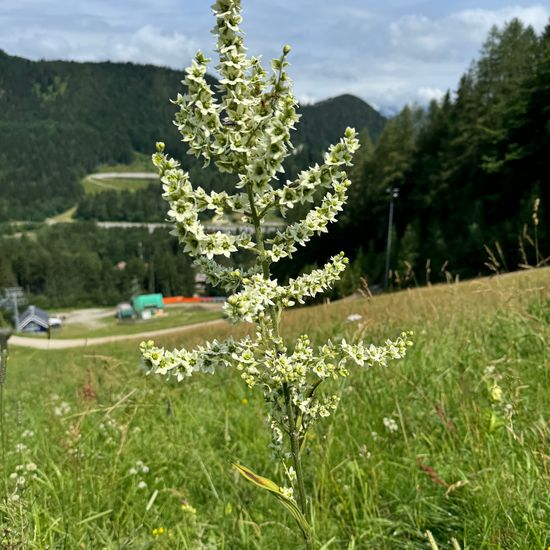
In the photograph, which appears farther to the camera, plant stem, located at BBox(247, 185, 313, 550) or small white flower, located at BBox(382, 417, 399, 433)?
small white flower, located at BBox(382, 417, 399, 433)

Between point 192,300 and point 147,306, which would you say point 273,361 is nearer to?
point 147,306

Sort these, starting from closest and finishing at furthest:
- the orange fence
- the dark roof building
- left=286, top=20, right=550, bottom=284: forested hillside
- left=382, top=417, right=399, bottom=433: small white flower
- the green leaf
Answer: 1. the green leaf
2. left=382, top=417, right=399, bottom=433: small white flower
3. the dark roof building
4. left=286, top=20, right=550, bottom=284: forested hillside
5. the orange fence

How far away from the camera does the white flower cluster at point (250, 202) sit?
89.0 inches

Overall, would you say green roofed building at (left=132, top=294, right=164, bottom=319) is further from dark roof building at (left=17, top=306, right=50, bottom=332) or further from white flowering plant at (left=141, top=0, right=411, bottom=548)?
white flowering plant at (left=141, top=0, right=411, bottom=548)

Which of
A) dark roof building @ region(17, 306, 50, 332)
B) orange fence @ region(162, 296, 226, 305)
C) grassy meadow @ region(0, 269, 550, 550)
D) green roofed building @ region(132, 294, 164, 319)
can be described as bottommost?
orange fence @ region(162, 296, 226, 305)

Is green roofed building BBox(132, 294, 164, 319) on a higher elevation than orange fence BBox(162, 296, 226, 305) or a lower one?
higher

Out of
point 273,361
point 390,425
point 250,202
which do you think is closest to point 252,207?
point 250,202

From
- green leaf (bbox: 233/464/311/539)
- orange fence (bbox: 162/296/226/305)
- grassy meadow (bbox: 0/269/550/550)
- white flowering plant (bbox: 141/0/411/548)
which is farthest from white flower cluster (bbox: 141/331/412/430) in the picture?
orange fence (bbox: 162/296/226/305)

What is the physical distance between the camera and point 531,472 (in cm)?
379

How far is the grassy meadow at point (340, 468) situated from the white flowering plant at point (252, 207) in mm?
1514

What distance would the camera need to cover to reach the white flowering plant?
7.43 ft

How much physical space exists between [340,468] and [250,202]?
11.5 ft

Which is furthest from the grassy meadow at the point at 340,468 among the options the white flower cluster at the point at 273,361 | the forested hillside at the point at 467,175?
the forested hillside at the point at 467,175

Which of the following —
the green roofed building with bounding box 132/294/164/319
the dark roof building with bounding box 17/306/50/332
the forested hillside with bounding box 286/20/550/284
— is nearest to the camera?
the dark roof building with bounding box 17/306/50/332
